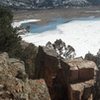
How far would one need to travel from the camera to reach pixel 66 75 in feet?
65.1

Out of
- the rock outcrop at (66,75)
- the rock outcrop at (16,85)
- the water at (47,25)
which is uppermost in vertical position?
the rock outcrop at (16,85)

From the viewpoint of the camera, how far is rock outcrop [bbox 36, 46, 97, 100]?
62.1ft

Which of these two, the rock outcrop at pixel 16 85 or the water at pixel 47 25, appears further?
the water at pixel 47 25

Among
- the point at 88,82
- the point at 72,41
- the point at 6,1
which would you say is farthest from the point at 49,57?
the point at 6,1

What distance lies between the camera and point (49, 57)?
69.5ft

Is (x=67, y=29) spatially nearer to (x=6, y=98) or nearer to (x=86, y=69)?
(x=86, y=69)

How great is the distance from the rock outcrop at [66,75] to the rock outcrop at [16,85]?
10.4ft

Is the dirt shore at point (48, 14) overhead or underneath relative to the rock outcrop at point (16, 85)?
underneath

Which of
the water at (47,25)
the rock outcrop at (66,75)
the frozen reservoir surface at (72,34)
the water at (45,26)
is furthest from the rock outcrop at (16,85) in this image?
the water at (45,26)

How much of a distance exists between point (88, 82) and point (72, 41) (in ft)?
230

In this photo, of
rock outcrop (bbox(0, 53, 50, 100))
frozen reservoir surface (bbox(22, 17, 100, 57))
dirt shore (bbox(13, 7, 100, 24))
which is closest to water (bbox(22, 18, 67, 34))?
frozen reservoir surface (bbox(22, 17, 100, 57))

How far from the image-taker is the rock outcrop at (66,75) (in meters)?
18.9

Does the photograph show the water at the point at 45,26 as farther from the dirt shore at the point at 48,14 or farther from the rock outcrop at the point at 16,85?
the rock outcrop at the point at 16,85

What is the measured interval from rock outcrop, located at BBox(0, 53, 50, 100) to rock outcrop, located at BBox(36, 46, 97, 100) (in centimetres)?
317
